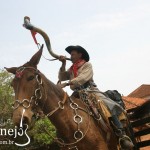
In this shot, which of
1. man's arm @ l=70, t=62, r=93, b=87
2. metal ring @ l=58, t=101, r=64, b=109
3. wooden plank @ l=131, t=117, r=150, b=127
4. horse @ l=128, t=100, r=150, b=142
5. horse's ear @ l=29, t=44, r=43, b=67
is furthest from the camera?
horse @ l=128, t=100, r=150, b=142

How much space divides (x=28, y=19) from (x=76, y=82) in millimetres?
1786

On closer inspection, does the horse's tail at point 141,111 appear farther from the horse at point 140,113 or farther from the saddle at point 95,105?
the saddle at point 95,105

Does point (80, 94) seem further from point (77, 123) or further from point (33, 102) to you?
point (33, 102)

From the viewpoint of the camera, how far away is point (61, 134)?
6320 millimetres

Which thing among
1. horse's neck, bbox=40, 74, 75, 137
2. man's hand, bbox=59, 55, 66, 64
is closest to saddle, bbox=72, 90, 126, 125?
horse's neck, bbox=40, 74, 75, 137

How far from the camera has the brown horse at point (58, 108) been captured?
18.8ft

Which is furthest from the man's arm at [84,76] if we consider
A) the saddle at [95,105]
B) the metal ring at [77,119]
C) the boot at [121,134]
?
the boot at [121,134]

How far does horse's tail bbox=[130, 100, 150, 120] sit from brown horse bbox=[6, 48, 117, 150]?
7.23 ft

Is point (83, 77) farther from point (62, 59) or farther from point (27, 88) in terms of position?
point (27, 88)

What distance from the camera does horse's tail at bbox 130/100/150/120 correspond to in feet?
28.5

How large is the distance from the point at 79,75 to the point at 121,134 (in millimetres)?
1653

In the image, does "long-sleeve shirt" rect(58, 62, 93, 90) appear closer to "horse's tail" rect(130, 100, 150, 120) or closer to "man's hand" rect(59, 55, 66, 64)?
"man's hand" rect(59, 55, 66, 64)

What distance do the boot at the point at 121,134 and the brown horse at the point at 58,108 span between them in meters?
0.23

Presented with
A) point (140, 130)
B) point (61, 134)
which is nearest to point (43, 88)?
point (61, 134)
